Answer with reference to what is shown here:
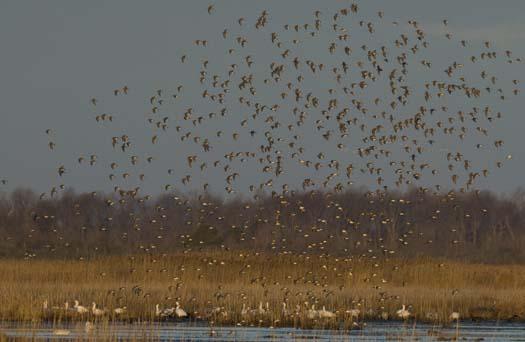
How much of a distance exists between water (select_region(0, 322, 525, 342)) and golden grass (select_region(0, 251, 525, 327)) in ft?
3.23

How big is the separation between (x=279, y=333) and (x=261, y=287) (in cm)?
1091

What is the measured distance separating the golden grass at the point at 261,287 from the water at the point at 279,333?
3.23 ft

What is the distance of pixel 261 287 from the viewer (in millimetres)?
38094

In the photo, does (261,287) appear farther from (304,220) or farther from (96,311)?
(304,220)

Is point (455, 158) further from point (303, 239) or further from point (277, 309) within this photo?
point (303, 239)

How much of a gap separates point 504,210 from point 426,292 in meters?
81.6

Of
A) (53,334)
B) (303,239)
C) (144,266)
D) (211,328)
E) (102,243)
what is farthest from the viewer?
(303,239)

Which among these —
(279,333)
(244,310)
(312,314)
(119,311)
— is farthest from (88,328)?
(312,314)

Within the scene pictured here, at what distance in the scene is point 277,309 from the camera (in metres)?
31.4

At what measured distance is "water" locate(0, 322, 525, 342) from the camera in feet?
82.9

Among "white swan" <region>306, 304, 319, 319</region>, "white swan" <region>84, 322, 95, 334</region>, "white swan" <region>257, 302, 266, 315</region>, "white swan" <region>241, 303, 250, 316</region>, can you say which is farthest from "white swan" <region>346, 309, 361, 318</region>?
"white swan" <region>84, 322, 95, 334</region>

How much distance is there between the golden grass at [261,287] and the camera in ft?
101

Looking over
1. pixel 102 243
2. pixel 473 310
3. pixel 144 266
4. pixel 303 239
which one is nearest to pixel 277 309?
pixel 473 310

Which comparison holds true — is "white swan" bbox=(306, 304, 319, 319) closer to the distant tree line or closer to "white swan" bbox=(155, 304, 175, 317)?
"white swan" bbox=(155, 304, 175, 317)
